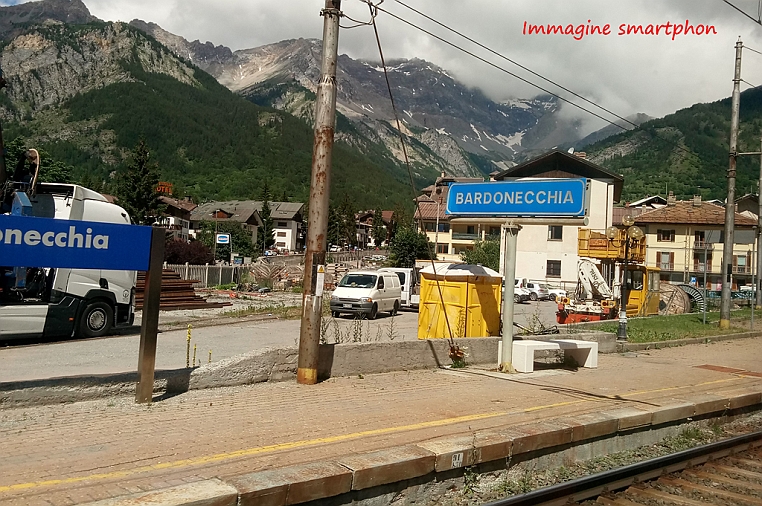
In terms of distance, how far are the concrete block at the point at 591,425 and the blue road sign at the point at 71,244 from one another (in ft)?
17.4

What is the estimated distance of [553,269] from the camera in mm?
63375

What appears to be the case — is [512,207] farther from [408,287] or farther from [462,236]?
[462,236]

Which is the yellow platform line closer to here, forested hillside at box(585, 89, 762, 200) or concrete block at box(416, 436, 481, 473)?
concrete block at box(416, 436, 481, 473)

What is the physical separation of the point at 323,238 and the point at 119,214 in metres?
10.2

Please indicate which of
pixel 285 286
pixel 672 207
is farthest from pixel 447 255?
pixel 285 286

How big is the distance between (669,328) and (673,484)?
686 inches

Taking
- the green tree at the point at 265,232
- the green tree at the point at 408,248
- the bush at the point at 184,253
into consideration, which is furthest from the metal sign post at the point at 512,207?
the green tree at the point at 265,232

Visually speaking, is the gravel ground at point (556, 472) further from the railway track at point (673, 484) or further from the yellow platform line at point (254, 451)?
the yellow platform line at point (254, 451)

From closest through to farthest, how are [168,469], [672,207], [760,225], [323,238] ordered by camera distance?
[168,469]
[323,238]
[760,225]
[672,207]

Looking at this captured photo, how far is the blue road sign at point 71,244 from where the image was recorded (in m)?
7.26

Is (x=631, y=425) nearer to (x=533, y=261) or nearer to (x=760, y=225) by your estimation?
(x=760, y=225)

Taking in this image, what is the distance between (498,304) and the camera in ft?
48.1

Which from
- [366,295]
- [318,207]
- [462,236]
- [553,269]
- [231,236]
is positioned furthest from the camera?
[231,236]

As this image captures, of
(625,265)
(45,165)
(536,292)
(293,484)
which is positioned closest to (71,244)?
(293,484)
